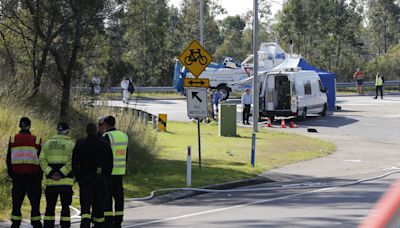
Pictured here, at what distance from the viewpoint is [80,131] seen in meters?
17.0

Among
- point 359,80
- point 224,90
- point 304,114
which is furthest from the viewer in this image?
point 359,80

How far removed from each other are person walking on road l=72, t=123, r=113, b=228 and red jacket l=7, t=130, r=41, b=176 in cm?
73

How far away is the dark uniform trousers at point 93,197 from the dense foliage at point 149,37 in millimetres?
7822

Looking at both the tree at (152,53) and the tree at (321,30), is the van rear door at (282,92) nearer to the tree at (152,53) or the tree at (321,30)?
the tree at (152,53)

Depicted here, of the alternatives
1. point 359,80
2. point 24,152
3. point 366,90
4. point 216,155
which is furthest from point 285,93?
point 366,90

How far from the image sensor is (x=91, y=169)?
974 centimetres

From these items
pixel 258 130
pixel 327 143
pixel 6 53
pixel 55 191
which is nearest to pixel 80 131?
pixel 6 53

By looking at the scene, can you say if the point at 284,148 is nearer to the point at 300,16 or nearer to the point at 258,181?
the point at 258,181

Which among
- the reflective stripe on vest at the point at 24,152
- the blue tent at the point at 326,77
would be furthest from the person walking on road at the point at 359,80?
the reflective stripe on vest at the point at 24,152

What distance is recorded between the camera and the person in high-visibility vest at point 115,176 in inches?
401

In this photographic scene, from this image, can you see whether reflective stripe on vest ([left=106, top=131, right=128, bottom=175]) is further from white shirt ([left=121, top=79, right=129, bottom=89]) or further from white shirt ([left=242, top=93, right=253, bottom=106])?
white shirt ([left=121, top=79, right=129, bottom=89])

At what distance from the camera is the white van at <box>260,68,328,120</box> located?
109 feet

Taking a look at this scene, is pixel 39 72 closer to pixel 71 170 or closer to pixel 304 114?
pixel 71 170

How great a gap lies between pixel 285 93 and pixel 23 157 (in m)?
24.6
